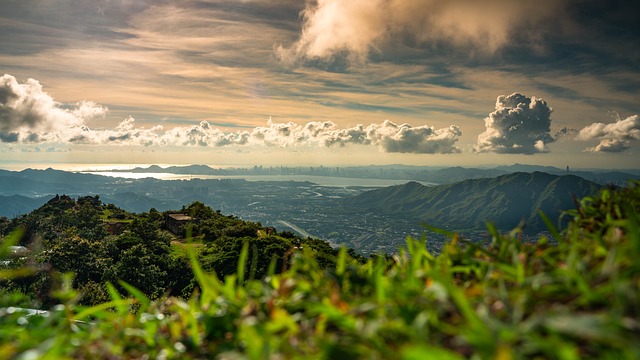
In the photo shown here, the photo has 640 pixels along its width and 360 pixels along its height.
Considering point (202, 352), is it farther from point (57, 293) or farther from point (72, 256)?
point (72, 256)

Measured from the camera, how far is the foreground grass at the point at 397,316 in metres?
1.03

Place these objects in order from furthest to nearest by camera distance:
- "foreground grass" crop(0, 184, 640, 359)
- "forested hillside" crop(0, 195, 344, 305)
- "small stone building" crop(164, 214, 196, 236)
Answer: "small stone building" crop(164, 214, 196, 236)
"forested hillside" crop(0, 195, 344, 305)
"foreground grass" crop(0, 184, 640, 359)

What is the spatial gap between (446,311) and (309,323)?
16.8 inches

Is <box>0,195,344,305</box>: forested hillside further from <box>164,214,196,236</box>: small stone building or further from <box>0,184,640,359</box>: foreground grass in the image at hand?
<box>0,184,640,359</box>: foreground grass

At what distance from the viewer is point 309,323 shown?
4.41 ft

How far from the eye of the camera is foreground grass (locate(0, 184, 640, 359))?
103 centimetres

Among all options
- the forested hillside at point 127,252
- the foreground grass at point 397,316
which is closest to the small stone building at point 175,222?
the forested hillside at point 127,252

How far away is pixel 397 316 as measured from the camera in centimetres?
127

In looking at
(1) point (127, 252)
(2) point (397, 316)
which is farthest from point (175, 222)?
(2) point (397, 316)

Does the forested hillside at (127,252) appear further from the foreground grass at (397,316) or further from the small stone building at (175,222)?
the foreground grass at (397,316)

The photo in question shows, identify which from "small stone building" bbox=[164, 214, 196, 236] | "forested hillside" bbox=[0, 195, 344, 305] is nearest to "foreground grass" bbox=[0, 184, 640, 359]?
"forested hillside" bbox=[0, 195, 344, 305]

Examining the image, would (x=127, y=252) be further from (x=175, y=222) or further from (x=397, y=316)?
(x=397, y=316)

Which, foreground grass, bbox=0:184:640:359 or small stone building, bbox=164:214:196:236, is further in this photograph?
small stone building, bbox=164:214:196:236

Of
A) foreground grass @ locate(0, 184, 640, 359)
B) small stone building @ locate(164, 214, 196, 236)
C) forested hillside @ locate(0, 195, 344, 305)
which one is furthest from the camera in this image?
small stone building @ locate(164, 214, 196, 236)
